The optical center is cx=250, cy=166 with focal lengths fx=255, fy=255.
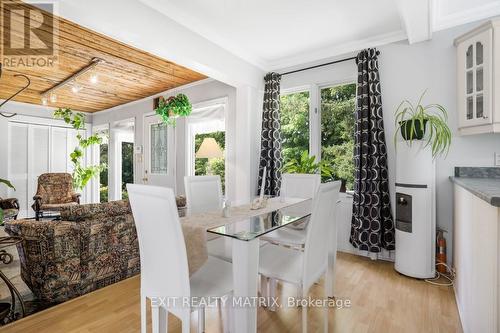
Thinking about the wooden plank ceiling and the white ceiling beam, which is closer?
the white ceiling beam

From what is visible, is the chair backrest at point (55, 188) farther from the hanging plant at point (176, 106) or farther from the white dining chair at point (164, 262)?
the white dining chair at point (164, 262)

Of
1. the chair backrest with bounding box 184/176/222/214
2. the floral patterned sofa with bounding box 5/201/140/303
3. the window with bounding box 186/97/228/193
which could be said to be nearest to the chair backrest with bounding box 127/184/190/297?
the chair backrest with bounding box 184/176/222/214

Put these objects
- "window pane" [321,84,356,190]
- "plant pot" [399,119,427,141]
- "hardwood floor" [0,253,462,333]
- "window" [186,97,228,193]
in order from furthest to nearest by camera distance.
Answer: "window" [186,97,228,193]
"window pane" [321,84,356,190]
"plant pot" [399,119,427,141]
"hardwood floor" [0,253,462,333]

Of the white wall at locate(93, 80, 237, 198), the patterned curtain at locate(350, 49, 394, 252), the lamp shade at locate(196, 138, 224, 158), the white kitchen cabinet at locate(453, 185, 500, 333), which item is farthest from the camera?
the white wall at locate(93, 80, 237, 198)

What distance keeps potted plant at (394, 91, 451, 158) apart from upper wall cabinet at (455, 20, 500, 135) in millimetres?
172

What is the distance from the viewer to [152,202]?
1216 millimetres

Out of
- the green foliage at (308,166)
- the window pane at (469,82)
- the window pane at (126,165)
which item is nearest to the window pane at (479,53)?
the window pane at (469,82)

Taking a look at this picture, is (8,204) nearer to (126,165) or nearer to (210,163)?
(126,165)

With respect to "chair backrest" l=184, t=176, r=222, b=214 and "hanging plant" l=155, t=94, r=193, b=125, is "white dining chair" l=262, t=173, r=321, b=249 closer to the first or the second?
"chair backrest" l=184, t=176, r=222, b=214

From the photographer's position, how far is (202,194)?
96.2 inches

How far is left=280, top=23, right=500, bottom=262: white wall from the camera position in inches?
101

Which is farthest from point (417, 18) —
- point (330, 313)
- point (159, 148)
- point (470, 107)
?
point (159, 148)

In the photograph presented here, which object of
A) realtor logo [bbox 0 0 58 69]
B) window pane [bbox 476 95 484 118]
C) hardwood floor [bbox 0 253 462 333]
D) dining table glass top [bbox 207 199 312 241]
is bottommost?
hardwood floor [bbox 0 253 462 333]

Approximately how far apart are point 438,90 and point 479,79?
17.1 inches
